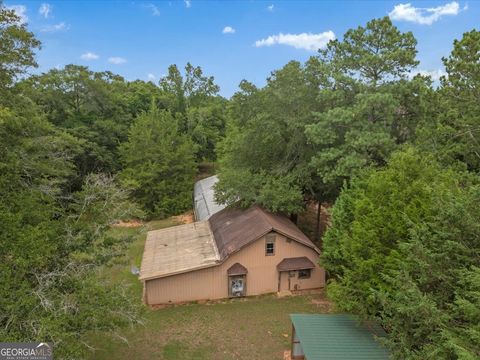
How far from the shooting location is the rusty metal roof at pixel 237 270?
61.2ft

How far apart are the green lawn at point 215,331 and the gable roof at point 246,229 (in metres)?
2.86

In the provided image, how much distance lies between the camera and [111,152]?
1534 inches

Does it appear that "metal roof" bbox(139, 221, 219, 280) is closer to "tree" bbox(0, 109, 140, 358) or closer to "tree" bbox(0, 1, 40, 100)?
"tree" bbox(0, 109, 140, 358)

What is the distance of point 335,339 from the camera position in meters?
12.2

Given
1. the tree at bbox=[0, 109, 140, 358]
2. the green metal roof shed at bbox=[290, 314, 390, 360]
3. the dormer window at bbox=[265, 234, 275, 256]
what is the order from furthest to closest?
the dormer window at bbox=[265, 234, 275, 256] < the green metal roof shed at bbox=[290, 314, 390, 360] < the tree at bbox=[0, 109, 140, 358]

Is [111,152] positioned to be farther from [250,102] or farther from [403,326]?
[403,326]

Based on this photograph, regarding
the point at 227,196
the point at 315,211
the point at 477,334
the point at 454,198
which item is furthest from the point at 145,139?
the point at 477,334

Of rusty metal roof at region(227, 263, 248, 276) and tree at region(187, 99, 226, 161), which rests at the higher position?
tree at region(187, 99, 226, 161)

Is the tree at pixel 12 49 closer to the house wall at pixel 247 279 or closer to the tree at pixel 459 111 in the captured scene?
the house wall at pixel 247 279

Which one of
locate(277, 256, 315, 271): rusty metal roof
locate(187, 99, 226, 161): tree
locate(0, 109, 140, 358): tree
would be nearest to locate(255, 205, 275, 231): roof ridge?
locate(277, 256, 315, 271): rusty metal roof

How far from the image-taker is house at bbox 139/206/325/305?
18219 mm

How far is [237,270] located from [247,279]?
89 cm

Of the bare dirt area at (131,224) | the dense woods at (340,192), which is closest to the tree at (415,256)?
the dense woods at (340,192)

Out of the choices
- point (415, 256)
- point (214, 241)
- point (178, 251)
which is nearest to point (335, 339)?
point (415, 256)
